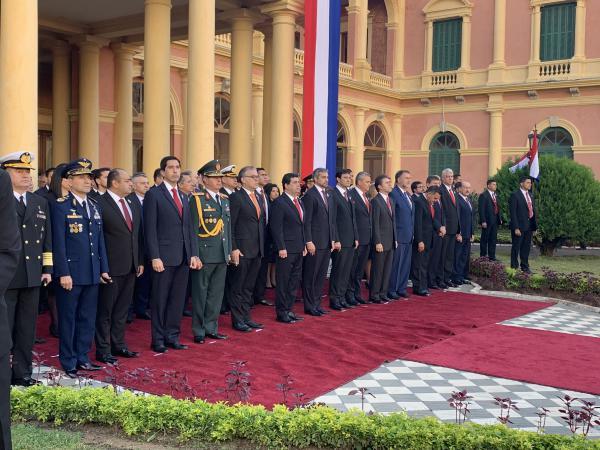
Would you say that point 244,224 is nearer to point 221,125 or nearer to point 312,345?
point 312,345

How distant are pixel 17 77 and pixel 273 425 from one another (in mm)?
5777

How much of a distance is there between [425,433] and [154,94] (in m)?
8.31

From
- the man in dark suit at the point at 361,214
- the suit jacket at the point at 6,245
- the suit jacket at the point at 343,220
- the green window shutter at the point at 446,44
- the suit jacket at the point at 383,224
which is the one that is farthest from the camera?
the green window shutter at the point at 446,44

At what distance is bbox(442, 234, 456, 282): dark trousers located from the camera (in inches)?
449

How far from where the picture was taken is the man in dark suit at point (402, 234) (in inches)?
396

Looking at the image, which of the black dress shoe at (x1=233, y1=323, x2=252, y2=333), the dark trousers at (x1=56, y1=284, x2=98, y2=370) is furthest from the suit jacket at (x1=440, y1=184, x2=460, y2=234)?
the dark trousers at (x1=56, y1=284, x2=98, y2=370)

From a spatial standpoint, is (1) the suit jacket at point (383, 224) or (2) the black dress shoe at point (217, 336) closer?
(2) the black dress shoe at point (217, 336)

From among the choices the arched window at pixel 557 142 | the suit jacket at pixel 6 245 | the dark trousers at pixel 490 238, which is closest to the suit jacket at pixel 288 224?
the suit jacket at pixel 6 245

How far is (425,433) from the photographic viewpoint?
3902 millimetres

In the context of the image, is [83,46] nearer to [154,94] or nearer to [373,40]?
[154,94]

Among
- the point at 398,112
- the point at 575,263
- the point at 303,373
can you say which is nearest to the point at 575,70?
the point at 398,112

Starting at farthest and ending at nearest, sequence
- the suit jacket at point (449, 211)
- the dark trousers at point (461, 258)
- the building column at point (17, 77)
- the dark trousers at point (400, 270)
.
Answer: the dark trousers at point (461, 258) < the suit jacket at point (449, 211) < the dark trousers at point (400, 270) < the building column at point (17, 77)

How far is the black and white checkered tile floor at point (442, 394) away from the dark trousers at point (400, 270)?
143 inches

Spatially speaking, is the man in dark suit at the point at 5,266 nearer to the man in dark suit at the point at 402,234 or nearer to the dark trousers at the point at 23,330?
the dark trousers at the point at 23,330
